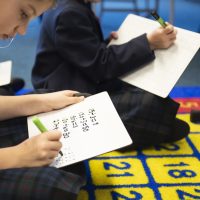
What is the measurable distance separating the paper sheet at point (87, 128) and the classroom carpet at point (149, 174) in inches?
7.4

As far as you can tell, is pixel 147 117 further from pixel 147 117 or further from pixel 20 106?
pixel 20 106

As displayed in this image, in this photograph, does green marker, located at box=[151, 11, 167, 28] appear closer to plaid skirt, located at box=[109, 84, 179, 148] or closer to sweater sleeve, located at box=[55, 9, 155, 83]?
sweater sleeve, located at box=[55, 9, 155, 83]

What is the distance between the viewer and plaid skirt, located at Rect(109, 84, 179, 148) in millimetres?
1057

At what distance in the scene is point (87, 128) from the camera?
0.80 metres

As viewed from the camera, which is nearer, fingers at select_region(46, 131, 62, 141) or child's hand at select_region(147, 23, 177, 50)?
fingers at select_region(46, 131, 62, 141)

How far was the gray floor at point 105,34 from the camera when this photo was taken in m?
1.75

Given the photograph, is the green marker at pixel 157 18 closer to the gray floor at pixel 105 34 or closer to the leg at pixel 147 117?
the leg at pixel 147 117

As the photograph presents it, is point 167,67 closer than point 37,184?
No

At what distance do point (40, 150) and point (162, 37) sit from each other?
560 mm

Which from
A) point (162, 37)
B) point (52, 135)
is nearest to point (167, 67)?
point (162, 37)

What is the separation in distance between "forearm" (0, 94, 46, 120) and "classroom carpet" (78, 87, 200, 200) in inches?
9.6

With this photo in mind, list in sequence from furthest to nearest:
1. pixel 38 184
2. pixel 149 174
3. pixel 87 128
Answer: pixel 149 174, pixel 87 128, pixel 38 184

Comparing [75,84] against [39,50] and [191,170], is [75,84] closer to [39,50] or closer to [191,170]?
[39,50]

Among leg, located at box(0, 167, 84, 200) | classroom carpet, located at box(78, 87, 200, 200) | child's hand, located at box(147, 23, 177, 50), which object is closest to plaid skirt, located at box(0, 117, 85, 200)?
leg, located at box(0, 167, 84, 200)
